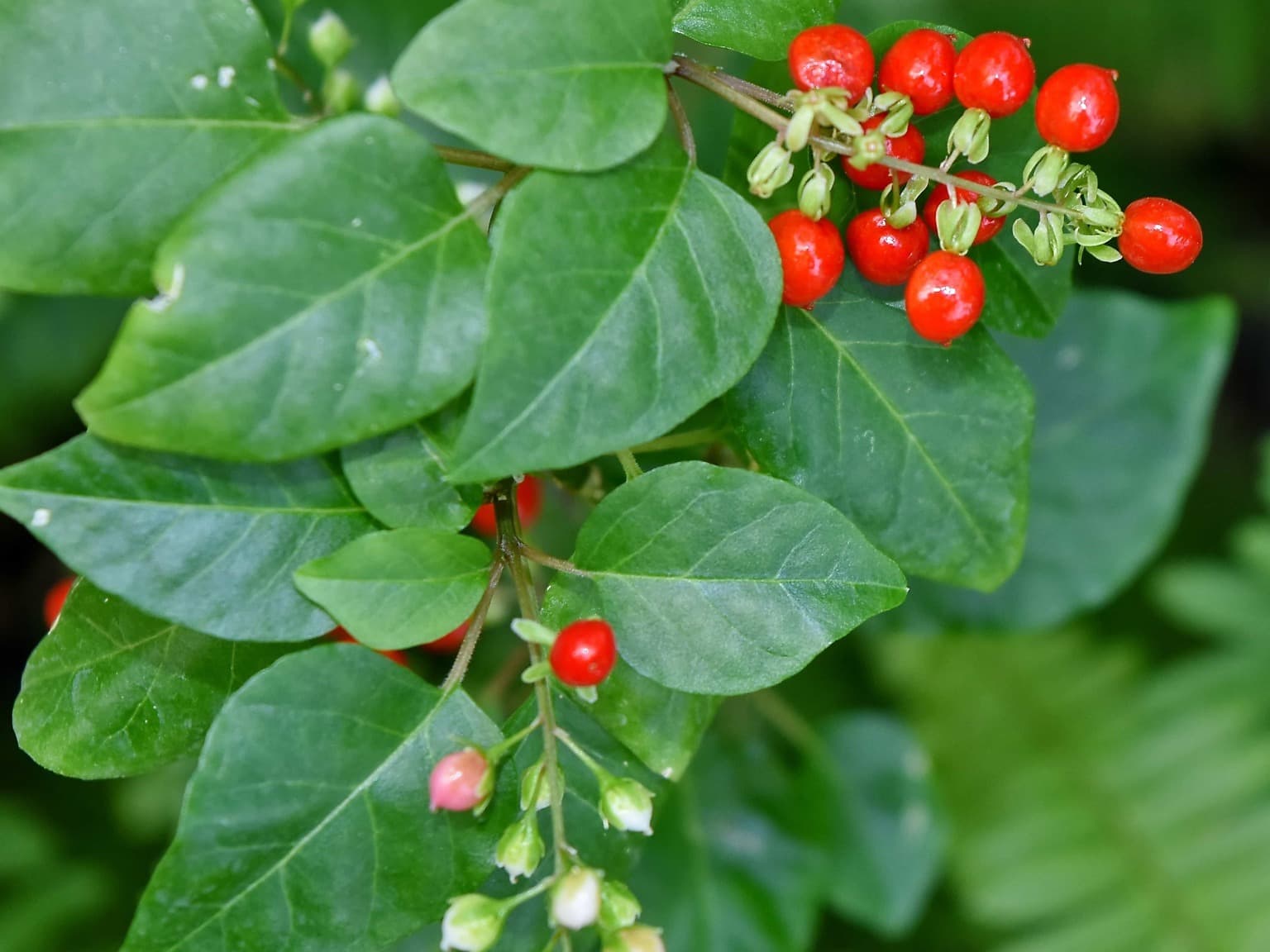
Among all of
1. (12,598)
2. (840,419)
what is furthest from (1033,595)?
(12,598)

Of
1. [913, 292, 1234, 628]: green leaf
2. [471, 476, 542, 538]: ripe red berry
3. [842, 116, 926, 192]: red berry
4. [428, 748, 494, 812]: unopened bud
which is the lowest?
[913, 292, 1234, 628]: green leaf

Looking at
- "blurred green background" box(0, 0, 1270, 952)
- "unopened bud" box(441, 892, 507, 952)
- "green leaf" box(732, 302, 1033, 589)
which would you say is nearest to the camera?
"unopened bud" box(441, 892, 507, 952)

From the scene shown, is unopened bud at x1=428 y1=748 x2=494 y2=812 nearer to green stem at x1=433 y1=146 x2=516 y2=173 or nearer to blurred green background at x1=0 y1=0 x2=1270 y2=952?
green stem at x1=433 y1=146 x2=516 y2=173

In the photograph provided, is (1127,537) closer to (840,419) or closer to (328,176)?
(840,419)

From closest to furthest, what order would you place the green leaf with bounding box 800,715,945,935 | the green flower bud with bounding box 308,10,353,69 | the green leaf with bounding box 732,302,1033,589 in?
the green leaf with bounding box 732,302,1033,589 → the green flower bud with bounding box 308,10,353,69 → the green leaf with bounding box 800,715,945,935

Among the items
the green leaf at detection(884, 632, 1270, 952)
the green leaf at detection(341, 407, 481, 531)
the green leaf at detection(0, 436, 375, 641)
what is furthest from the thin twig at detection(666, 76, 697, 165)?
the green leaf at detection(884, 632, 1270, 952)

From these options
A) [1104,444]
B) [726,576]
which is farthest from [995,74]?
[1104,444]

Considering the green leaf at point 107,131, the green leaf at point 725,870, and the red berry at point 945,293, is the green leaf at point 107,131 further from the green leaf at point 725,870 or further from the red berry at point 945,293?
the green leaf at point 725,870
